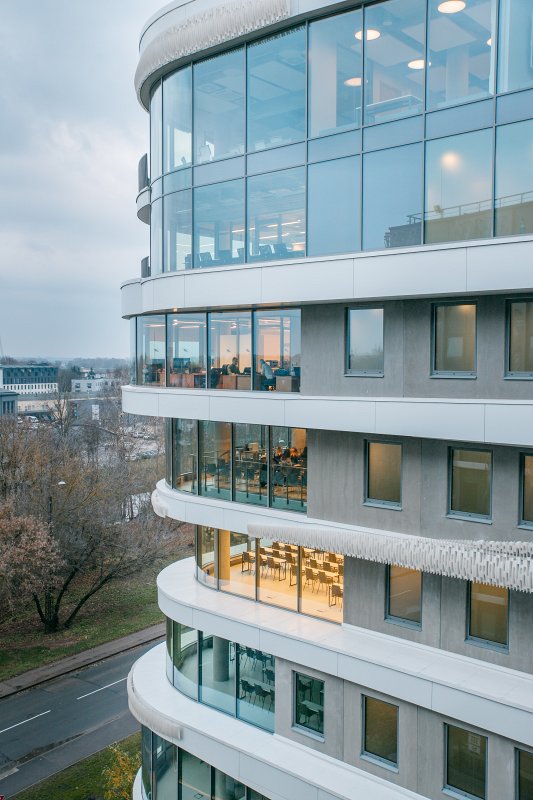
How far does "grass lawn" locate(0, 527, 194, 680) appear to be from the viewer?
37688 millimetres

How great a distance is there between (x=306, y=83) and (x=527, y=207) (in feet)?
20.0

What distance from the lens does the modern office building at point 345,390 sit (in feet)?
44.7

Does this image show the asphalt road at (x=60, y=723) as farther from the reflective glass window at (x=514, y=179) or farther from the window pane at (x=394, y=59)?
the window pane at (x=394, y=59)

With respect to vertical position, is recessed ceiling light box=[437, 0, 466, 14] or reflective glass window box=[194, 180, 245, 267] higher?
recessed ceiling light box=[437, 0, 466, 14]

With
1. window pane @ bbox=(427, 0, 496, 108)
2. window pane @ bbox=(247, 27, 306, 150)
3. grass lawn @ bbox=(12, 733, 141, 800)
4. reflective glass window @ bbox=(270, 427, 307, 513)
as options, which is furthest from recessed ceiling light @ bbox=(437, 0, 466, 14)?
grass lawn @ bbox=(12, 733, 141, 800)

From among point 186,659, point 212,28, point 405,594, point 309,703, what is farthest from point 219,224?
point 186,659

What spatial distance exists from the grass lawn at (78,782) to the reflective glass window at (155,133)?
2156 cm

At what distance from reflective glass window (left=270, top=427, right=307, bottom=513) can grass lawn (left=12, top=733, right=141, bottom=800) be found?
51.1ft

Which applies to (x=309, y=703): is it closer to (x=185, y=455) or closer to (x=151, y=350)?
(x=185, y=455)

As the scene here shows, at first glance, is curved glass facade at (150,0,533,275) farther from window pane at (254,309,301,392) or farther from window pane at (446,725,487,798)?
window pane at (446,725,487,798)

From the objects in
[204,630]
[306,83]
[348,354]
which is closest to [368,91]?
[306,83]

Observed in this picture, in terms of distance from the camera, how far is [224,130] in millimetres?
17672

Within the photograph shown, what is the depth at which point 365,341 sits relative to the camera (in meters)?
15.7

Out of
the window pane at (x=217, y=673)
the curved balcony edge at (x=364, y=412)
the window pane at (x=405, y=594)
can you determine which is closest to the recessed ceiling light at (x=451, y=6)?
the curved balcony edge at (x=364, y=412)
